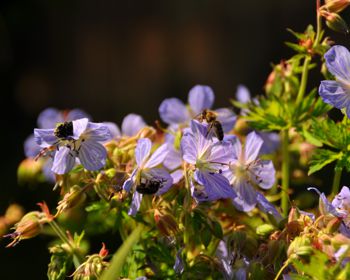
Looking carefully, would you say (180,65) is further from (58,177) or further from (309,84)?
(58,177)

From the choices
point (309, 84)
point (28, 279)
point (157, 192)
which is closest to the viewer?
point (157, 192)

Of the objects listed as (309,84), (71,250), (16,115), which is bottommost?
(16,115)

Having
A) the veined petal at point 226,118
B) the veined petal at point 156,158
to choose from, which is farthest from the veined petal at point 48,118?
the veined petal at point 156,158

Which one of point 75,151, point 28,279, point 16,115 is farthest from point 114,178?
point 16,115

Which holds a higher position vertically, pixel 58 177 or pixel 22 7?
pixel 58 177

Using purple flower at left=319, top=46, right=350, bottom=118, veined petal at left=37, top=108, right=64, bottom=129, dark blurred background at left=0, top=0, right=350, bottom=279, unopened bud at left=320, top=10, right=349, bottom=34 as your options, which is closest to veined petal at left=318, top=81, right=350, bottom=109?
purple flower at left=319, top=46, right=350, bottom=118

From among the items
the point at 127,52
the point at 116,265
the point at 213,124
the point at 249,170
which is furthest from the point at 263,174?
the point at 127,52

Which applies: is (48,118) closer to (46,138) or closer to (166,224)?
(46,138)

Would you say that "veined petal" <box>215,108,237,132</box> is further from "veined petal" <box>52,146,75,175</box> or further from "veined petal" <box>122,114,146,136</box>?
"veined petal" <box>52,146,75,175</box>
